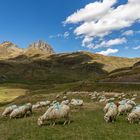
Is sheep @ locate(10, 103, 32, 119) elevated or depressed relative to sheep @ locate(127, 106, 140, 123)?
elevated

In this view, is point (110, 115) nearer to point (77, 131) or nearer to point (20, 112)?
point (77, 131)

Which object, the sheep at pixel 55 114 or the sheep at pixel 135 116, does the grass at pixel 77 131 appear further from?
the sheep at pixel 55 114

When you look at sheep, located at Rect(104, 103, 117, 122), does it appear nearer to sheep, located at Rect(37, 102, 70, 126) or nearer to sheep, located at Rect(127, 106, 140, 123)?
sheep, located at Rect(127, 106, 140, 123)

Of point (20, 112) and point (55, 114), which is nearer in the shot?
point (55, 114)

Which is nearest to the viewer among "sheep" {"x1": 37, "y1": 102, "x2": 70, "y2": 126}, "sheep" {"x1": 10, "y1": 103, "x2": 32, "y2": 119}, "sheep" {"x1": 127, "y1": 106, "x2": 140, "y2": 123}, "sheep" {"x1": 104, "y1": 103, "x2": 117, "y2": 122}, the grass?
the grass

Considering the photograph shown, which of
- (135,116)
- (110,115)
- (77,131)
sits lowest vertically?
(77,131)

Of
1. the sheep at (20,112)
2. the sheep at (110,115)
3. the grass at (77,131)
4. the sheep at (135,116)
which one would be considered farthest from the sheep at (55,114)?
the sheep at (20,112)

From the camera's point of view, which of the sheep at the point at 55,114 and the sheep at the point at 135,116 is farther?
the sheep at the point at 135,116

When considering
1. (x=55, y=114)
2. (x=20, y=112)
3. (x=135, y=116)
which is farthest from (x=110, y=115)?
(x=20, y=112)

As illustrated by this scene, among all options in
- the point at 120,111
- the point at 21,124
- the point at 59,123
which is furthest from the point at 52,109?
the point at 120,111

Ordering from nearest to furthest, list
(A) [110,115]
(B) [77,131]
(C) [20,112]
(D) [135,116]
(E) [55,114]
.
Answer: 1. (B) [77,131]
2. (E) [55,114]
3. (D) [135,116]
4. (A) [110,115]
5. (C) [20,112]

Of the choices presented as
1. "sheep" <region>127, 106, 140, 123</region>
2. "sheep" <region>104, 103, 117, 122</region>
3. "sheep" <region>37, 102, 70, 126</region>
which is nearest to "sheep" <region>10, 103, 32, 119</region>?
"sheep" <region>37, 102, 70, 126</region>

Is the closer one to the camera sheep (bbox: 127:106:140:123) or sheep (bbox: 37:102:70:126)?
sheep (bbox: 37:102:70:126)

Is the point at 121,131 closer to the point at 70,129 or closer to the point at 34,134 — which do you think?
the point at 70,129
